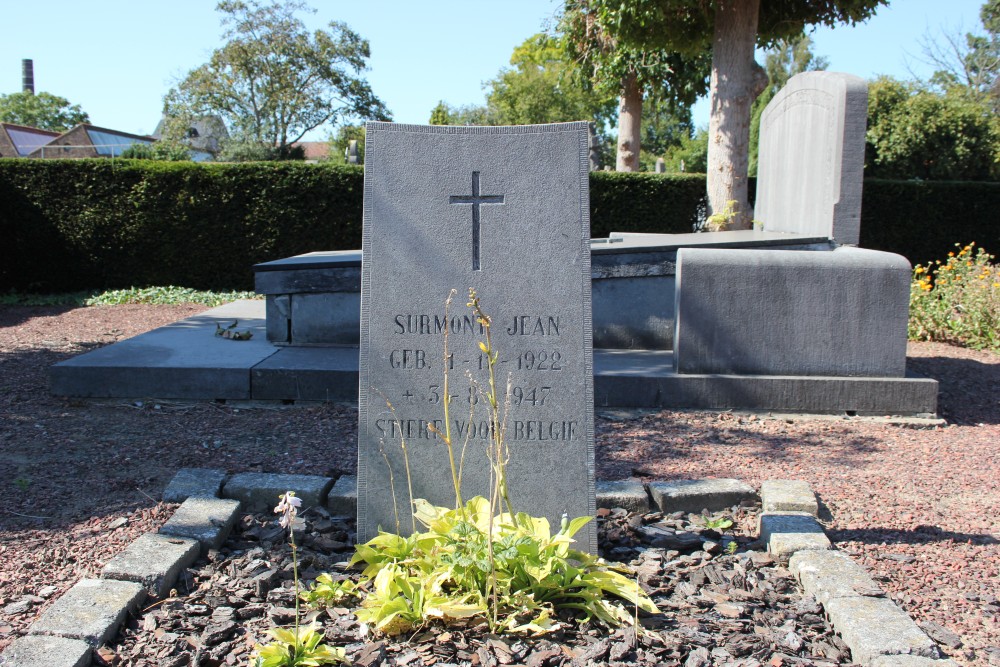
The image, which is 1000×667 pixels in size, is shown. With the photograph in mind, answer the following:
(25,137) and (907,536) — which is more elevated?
(25,137)

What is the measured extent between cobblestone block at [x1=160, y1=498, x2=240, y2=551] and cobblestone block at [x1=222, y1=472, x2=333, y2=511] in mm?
115

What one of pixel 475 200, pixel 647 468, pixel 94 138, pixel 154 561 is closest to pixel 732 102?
pixel 647 468

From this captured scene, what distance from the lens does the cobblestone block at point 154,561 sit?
2.78 metres

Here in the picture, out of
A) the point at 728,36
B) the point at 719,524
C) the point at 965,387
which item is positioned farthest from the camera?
the point at 728,36

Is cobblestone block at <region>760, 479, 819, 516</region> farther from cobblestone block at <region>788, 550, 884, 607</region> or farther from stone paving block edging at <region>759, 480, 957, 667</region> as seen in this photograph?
cobblestone block at <region>788, 550, 884, 607</region>

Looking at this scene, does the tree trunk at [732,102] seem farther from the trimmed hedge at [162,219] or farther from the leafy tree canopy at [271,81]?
the leafy tree canopy at [271,81]

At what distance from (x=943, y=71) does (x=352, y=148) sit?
2797 cm

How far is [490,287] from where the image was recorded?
297 cm

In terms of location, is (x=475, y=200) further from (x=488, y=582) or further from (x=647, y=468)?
(x=647, y=468)

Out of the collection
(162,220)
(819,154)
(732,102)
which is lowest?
(162,220)

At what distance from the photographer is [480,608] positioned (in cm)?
251

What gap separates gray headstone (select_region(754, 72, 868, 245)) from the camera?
6.50 metres

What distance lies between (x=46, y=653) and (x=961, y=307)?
29.7 feet

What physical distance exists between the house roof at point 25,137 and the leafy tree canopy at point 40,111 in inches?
1265
